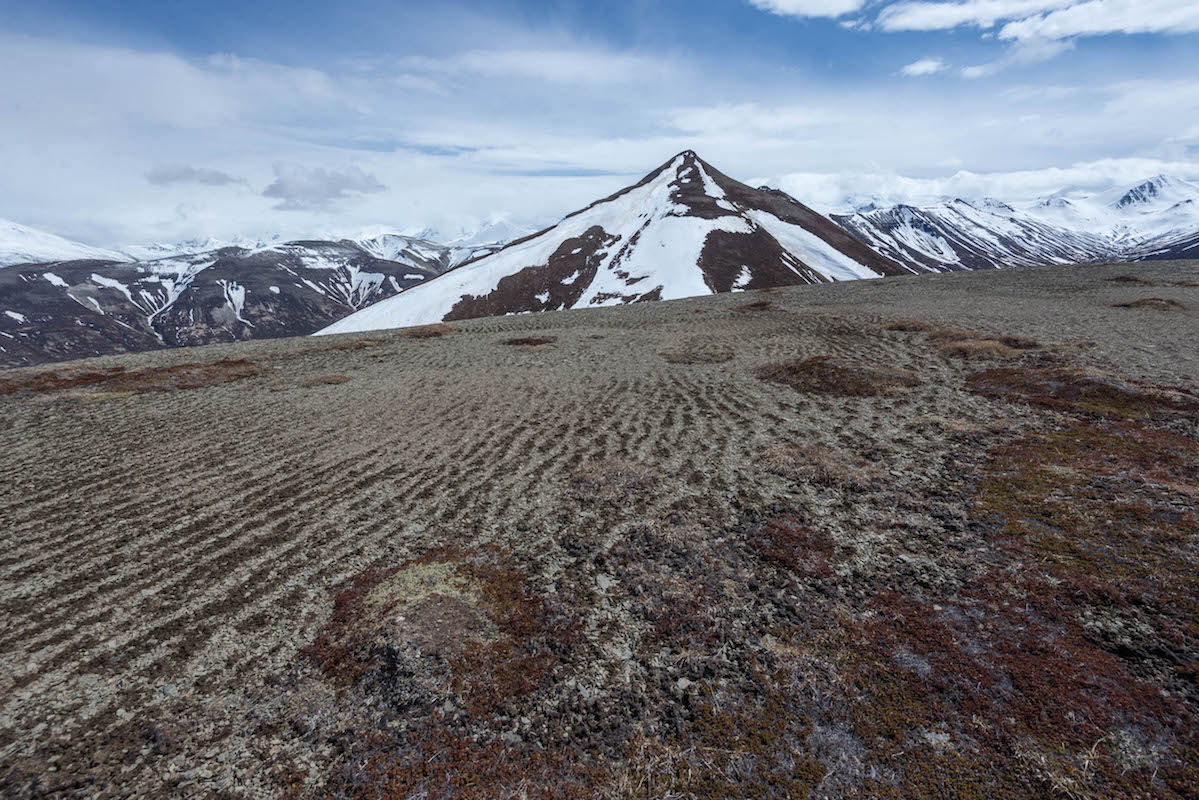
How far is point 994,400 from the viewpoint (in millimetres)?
20750

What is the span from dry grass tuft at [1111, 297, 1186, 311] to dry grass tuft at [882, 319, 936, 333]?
18645 mm

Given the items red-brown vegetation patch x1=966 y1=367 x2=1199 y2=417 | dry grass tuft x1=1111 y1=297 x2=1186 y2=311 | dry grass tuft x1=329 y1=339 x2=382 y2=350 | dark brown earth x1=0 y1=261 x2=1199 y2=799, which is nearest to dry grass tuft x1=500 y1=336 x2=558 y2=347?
dry grass tuft x1=329 y1=339 x2=382 y2=350

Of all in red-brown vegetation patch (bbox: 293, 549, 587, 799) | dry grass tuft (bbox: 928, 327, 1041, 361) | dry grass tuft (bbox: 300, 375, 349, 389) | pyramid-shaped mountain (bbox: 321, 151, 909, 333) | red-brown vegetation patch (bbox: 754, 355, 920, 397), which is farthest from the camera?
pyramid-shaped mountain (bbox: 321, 151, 909, 333)

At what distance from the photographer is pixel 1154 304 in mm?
39969

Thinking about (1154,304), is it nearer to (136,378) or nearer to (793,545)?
(793,545)

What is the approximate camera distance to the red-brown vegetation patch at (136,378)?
2664cm

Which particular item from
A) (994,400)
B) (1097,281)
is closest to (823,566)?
(994,400)

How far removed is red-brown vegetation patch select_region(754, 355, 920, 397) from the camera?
2311 cm

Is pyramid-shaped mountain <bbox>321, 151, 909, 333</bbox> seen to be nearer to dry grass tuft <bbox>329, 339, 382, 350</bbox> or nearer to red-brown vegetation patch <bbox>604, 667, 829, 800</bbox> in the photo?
dry grass tuft <bbox>329, 339, 382, 350</bbox>

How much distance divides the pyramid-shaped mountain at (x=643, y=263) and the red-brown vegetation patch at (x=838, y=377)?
80681 millimetres

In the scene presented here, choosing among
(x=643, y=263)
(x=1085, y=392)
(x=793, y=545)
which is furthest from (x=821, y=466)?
(x=643, y=263)

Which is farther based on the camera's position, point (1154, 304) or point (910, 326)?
point (1154, 304)

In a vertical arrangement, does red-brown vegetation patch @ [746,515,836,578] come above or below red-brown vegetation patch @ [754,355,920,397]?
below

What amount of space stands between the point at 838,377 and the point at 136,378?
1521 inches
